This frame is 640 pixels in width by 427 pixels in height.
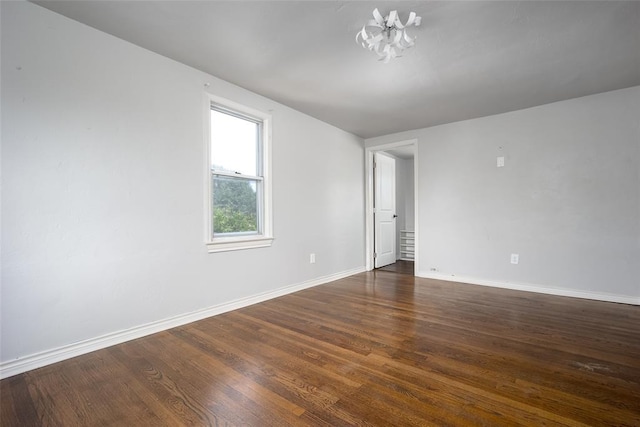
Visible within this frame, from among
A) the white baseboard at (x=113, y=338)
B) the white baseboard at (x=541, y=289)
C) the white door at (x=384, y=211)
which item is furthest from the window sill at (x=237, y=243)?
the white baseboard at (x=541, y=289)

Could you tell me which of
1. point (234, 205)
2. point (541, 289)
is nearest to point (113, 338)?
point (234, 205)

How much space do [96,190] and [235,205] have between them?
1203 mm

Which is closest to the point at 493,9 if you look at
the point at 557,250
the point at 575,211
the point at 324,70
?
the point at 324,70

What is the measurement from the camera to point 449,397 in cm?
147

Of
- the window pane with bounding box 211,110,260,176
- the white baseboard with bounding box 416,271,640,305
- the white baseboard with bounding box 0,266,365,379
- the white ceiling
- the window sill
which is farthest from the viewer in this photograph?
the white baseboard with bounding box 416,271,640,305

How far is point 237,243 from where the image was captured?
9.55 feet

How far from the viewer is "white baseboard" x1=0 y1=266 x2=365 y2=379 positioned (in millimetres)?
1729

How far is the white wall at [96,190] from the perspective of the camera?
174 centimetres

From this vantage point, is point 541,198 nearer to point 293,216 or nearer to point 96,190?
point 293,216

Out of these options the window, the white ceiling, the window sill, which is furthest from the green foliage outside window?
the white ceiling

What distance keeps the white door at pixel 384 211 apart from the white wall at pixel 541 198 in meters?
0.83

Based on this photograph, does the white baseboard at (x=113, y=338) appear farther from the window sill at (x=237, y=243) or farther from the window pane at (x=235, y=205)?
the window pane at (x=235, y=205)

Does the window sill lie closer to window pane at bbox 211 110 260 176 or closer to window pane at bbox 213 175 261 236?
window pane at bbox 213 175 261 236

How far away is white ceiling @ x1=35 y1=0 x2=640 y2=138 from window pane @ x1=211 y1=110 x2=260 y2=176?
0.38 m
